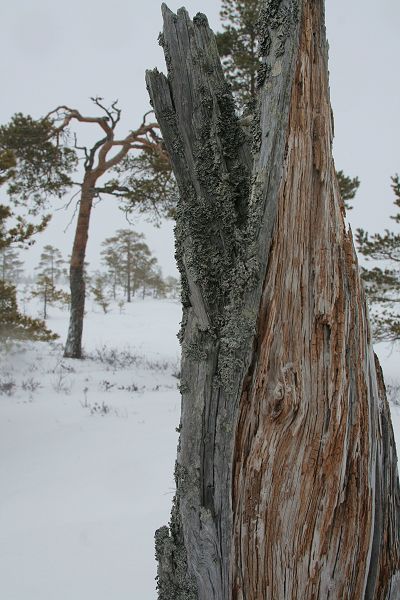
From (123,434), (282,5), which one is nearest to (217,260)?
(282,5)

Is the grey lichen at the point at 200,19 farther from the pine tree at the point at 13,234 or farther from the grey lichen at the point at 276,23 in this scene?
the pine tree at the point at 13,234

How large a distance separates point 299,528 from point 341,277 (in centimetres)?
99

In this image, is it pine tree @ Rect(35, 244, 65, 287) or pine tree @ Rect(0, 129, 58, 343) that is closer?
pine tree @ Rect(0, 129, 58, 343)

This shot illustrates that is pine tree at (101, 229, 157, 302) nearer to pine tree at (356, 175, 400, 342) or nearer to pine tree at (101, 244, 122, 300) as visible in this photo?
pine tree at (101, 244, 122, 300)

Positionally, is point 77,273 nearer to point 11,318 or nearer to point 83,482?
point 11,318

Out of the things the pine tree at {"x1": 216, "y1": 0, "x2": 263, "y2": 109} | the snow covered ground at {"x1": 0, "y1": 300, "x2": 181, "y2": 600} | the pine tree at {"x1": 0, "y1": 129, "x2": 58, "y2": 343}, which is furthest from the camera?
the pine tree at {"x1": 216, "y1": 0, "x2": 263, "y2": 109}

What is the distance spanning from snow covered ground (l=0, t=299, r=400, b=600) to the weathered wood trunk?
1.77 meters

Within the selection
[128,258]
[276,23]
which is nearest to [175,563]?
[276,23]

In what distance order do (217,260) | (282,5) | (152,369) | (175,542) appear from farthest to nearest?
(152,369) → (175,542) → (217,260) → (282,5)

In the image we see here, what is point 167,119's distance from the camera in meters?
1.70

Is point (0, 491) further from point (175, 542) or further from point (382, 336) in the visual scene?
point (382, 336)

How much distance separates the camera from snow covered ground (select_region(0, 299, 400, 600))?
2.98 metres

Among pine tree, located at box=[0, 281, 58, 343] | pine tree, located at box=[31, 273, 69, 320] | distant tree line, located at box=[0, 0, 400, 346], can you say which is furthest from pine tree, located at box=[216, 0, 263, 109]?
pine tree, located at box=[31, 273, 69, 320]

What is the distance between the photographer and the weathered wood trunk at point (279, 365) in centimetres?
152
